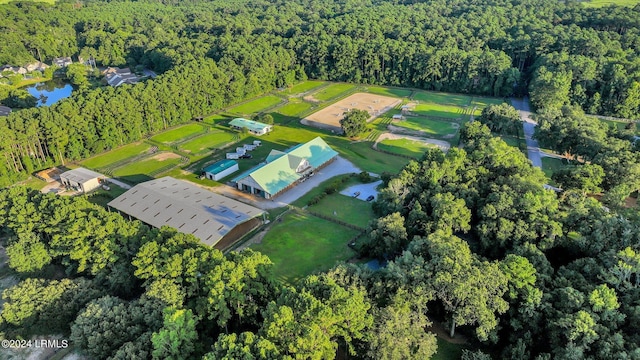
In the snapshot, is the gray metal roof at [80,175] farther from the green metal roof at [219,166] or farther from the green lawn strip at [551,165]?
the green lawn strip at [551,165]

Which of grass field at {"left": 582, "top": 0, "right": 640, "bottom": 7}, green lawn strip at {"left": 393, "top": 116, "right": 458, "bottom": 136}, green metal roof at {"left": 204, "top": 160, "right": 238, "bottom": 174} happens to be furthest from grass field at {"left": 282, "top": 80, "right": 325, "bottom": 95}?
grass field at {"left": 582, "top": 0, "right": 640, "bottom": 7}

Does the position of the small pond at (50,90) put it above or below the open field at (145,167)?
above

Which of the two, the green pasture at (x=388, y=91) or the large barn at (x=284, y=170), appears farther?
the green pasture at (x=388, y=91)

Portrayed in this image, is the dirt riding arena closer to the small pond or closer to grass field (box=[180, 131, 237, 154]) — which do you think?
grass field (box=[180, 131, 237, 154])

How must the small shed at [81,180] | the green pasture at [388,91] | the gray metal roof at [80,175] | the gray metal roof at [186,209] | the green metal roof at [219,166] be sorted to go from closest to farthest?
the gray metal roof at [186,209], the small shed at [81,180], the gray metal roof at [80,175], the green metal roof at [219,166], the green pasture at [388,91]

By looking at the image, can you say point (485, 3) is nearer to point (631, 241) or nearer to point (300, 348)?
point (631, 241)

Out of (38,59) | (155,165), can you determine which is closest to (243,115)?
(155,165)

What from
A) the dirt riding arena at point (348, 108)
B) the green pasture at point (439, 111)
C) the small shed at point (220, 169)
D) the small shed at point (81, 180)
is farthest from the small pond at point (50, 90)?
the green pasture at point (439, 111)
